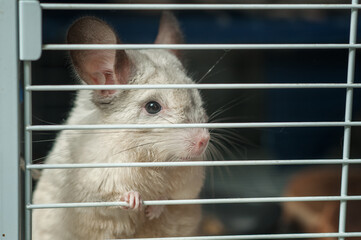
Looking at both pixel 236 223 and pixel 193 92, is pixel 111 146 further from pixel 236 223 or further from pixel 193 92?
pixel 236 223

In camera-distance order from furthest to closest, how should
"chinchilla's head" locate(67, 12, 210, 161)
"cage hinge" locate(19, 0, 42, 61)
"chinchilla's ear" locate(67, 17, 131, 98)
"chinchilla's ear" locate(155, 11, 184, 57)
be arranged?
1. "chinchilla's ear" locate(155, 11, 184, 57)
2. "chinchilla's head" locate(67, 12, 210, 161)
3. "chinchilla's ear" locate(67, 17, 131, 98)
4. "cage hinge" locate(19, 0, 42, 61)

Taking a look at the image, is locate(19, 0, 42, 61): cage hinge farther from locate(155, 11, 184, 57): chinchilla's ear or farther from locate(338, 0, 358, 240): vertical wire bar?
locate(155, 11, 184, 57): chinchilla's ear

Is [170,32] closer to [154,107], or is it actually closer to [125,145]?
[154,107]

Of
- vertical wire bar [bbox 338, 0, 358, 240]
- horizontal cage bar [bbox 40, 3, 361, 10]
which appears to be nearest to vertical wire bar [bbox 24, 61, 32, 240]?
horizontal cage bar [bbox 40, 3, 361, 10]

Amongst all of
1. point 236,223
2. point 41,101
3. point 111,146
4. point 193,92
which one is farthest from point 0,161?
point 236,223

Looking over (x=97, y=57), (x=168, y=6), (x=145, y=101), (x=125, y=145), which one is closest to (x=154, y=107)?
(x=145, y=101)

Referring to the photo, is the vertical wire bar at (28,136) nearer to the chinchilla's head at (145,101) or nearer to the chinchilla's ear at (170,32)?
the chinchilla's head at (145,101)
